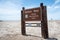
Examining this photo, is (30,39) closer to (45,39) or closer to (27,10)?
(45,39)

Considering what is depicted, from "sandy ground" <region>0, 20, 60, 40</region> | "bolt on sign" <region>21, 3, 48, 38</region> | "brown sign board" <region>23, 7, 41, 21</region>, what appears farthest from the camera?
"brown sign board" <region>23, 7, 41, 21</region>

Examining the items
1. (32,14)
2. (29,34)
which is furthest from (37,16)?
(29,34)

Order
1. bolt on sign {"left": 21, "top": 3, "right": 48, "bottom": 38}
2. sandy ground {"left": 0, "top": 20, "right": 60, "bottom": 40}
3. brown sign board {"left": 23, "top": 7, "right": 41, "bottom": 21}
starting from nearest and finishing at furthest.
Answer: bolt on sign {"left": 21, "top": 3, "right": 48, "bottom": 38} < sandy ground {"left": 0, "top": 20, "right": 60, "bottom": 40} < brown sign board {"left": 23, "top": 7, "right": 41, "bottom": 21}

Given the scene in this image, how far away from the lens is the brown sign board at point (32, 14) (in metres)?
7.57

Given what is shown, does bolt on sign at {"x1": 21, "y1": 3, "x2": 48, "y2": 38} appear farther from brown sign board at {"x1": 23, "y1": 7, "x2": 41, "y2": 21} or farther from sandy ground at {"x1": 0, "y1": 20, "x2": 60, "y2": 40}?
sandy ground at {"x1": 0, "y1": 20, "x2": 60, "y2": 40}

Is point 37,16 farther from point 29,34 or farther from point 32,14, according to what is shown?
point 29,34

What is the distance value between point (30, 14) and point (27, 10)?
1.65 feet

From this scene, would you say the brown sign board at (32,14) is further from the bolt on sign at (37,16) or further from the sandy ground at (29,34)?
the sandy ground at (29,34)

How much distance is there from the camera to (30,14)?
830 centimetres

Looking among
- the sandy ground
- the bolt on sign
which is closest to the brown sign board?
the bolt on sign

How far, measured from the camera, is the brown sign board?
757cm

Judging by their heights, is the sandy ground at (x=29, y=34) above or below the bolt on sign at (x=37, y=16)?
below

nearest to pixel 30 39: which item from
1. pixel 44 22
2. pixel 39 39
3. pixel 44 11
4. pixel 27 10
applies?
pixel 39 39

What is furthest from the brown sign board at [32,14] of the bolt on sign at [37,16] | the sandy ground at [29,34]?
the sandy ground at [29,34]
